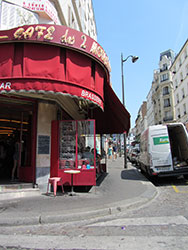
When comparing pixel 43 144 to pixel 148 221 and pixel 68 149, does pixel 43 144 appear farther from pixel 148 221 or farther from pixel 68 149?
pixel 148 221

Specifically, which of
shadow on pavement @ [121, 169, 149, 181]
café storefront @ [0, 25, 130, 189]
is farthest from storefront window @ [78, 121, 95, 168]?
shadow on pavement @ [121, 169, 149, 181]

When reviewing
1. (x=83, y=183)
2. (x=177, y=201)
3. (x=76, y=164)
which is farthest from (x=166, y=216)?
(x=76, y=164)

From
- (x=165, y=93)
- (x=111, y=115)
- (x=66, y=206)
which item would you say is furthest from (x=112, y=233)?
(x=165, y=93)

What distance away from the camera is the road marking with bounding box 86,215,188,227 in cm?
387

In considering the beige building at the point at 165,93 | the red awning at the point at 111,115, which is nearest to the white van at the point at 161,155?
the red awning at the point at 111,115

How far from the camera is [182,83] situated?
29.9 metres

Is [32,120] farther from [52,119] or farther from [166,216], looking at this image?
[166,216]

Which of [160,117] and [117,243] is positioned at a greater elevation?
[160,117]

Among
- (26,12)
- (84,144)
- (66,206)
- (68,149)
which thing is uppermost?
(26,12)

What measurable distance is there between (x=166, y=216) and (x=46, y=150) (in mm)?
4250

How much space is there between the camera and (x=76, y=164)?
21.9ft

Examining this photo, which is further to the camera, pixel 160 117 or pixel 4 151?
pixel 160 117

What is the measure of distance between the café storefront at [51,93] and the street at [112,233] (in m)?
2.39

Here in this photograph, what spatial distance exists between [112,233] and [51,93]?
3.68 meters
